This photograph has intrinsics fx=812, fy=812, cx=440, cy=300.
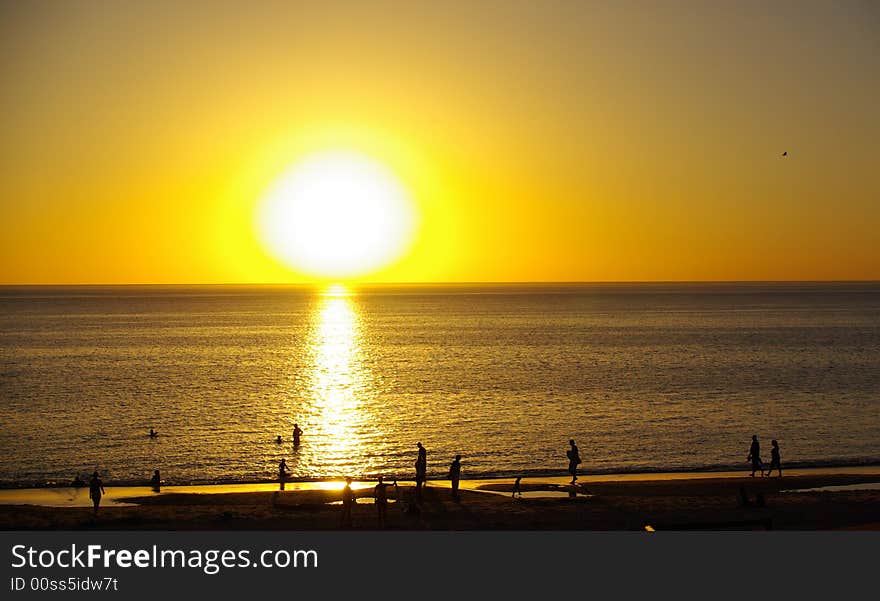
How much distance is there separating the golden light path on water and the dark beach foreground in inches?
264

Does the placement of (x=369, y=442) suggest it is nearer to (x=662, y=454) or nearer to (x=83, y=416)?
(x=662, y=454)

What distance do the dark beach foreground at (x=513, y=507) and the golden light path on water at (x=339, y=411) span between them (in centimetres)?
672

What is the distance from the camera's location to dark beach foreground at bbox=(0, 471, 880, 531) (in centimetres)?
2411

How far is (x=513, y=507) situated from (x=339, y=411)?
32.3m

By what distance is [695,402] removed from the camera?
2248 inches

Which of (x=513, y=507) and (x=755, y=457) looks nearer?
(x=513, y=507)

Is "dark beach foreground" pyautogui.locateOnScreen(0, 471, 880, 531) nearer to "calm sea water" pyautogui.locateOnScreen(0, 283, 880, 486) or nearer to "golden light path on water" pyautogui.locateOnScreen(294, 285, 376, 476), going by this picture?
"calm sea water" pyautogui.locateOnScreen(0, 283, 880, 486)

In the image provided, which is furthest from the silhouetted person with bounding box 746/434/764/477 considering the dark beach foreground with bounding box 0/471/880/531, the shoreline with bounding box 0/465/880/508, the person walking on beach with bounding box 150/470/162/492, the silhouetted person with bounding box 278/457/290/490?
the person walking on beach with bounding box 150/470/162/492

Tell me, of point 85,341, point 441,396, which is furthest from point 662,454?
point 85,341

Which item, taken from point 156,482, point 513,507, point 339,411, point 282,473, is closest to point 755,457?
point 513,507

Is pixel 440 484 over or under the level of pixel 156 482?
under

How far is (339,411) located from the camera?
57.6 m

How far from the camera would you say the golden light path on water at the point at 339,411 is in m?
40.1

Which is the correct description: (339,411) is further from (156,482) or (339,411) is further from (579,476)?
(579,476)
